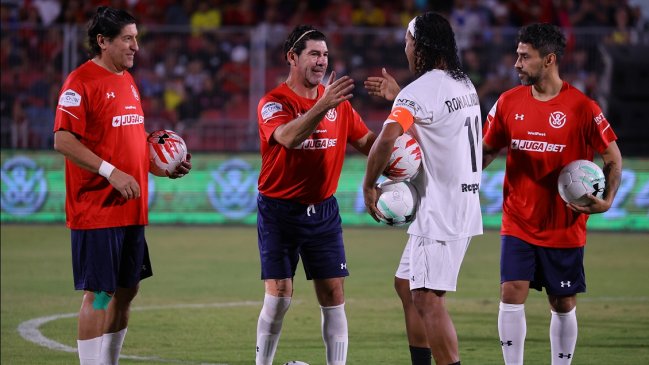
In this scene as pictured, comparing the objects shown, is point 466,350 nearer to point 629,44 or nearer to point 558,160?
point 558,160

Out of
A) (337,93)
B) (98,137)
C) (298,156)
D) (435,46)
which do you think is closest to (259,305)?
(298,156)

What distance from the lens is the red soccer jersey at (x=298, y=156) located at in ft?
24.8

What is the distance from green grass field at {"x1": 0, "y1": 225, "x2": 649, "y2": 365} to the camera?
30.3 feet

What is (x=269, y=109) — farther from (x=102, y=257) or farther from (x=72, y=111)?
(x=102, y=257)

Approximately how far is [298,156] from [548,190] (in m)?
1.76

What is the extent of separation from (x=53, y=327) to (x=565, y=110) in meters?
5.31

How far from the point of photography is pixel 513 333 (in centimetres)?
759

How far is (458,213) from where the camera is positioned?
22.4 feet

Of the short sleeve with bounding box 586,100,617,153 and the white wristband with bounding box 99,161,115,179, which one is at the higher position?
the short sleeve with bounding box 586,100,617,153

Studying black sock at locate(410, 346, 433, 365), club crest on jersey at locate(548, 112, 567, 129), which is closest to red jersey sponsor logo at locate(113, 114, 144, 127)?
black sock at locate(410, 346, 433, 365)

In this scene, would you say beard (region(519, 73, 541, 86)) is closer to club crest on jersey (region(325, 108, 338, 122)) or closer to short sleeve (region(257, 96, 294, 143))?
club crest on jersey (region(325, 108, 338, 122))

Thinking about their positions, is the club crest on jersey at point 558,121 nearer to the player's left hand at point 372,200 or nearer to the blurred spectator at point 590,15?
the player's left hand at point 372,200

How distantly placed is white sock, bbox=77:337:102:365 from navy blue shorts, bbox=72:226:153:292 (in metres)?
0.34

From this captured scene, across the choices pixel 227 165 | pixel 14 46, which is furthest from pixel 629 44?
pixel 14 46
